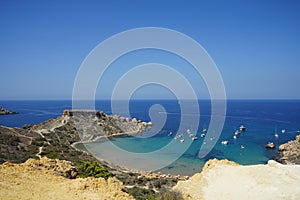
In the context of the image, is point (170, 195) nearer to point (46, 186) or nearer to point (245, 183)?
point (245, 183)

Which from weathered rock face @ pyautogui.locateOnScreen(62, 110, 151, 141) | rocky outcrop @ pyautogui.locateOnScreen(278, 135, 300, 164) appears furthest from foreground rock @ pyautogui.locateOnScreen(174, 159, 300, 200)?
weathered rock face @ pyautogui.locateOnScreen(62, 110, 151, 141)

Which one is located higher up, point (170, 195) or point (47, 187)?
point (47, 187)

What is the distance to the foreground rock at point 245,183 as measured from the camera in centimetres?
1191

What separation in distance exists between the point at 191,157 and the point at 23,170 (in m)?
37.2

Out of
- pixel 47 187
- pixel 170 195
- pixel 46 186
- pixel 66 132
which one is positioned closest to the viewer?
pixel 47 187

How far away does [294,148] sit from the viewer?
4862 cm

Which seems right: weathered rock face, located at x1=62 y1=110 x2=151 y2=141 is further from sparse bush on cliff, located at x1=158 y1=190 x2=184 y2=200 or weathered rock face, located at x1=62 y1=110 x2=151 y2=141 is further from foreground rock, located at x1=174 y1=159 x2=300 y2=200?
sparse bush on cliff, located at x1=158 y1=190 x2=184 y2=200

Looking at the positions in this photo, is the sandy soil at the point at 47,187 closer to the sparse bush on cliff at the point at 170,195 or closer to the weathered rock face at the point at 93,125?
the sparse bush on cliff at the point at 170,195

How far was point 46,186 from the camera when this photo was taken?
404 inches

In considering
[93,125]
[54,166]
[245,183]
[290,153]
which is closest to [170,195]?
[245,183]

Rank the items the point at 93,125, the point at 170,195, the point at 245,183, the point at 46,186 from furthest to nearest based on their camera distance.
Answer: the point at 93,125
the point at 245,183
the point at 170,195
the point at 46,186

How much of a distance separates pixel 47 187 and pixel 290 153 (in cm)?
4591

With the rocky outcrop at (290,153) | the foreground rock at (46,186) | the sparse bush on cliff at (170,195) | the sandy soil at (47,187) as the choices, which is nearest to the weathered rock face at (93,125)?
the rocky outcrop at (290,153)

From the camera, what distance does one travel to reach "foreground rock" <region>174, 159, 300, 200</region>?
11.9 meters
